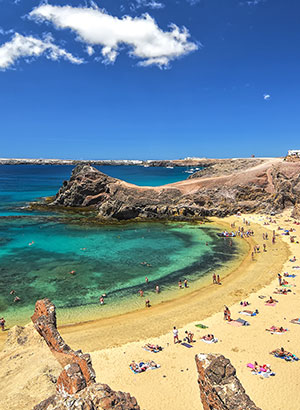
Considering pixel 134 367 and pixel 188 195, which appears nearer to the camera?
pixel 134 367

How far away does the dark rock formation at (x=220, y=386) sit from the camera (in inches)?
229

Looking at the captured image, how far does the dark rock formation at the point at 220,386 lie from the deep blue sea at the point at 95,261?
1578 cm

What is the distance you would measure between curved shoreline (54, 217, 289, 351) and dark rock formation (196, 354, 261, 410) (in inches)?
464

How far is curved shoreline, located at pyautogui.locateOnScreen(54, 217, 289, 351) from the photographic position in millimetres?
18016

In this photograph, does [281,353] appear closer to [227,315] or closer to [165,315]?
[227,315]

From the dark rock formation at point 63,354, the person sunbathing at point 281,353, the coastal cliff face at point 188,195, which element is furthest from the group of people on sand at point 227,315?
the coastal cliff face at point 188,195

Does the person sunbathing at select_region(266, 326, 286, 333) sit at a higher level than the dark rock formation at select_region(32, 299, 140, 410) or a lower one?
lower

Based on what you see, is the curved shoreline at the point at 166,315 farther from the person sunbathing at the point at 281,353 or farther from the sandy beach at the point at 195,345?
the person sunbathing at the point at 281,353

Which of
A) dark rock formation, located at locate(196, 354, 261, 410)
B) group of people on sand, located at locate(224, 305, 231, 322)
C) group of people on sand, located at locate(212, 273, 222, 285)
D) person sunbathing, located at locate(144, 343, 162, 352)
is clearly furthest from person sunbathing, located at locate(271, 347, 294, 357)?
group of people on sand, located at locate(212, 273, 222, 285)

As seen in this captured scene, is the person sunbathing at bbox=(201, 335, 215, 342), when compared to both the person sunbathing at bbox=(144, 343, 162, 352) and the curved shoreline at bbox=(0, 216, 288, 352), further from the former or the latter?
the person sunbathing at bbox=(144, 343, 162, 352)

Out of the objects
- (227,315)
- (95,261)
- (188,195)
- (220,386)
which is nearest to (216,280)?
(227,315)

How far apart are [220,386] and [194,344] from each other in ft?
37.3

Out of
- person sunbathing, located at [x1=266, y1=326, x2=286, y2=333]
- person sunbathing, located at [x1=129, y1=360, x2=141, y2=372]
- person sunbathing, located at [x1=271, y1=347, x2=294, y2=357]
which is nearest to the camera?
person sunbathing, located at [x1=129, y1=360, x2=141, y2=372]

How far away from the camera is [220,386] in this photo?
20.8 feet
